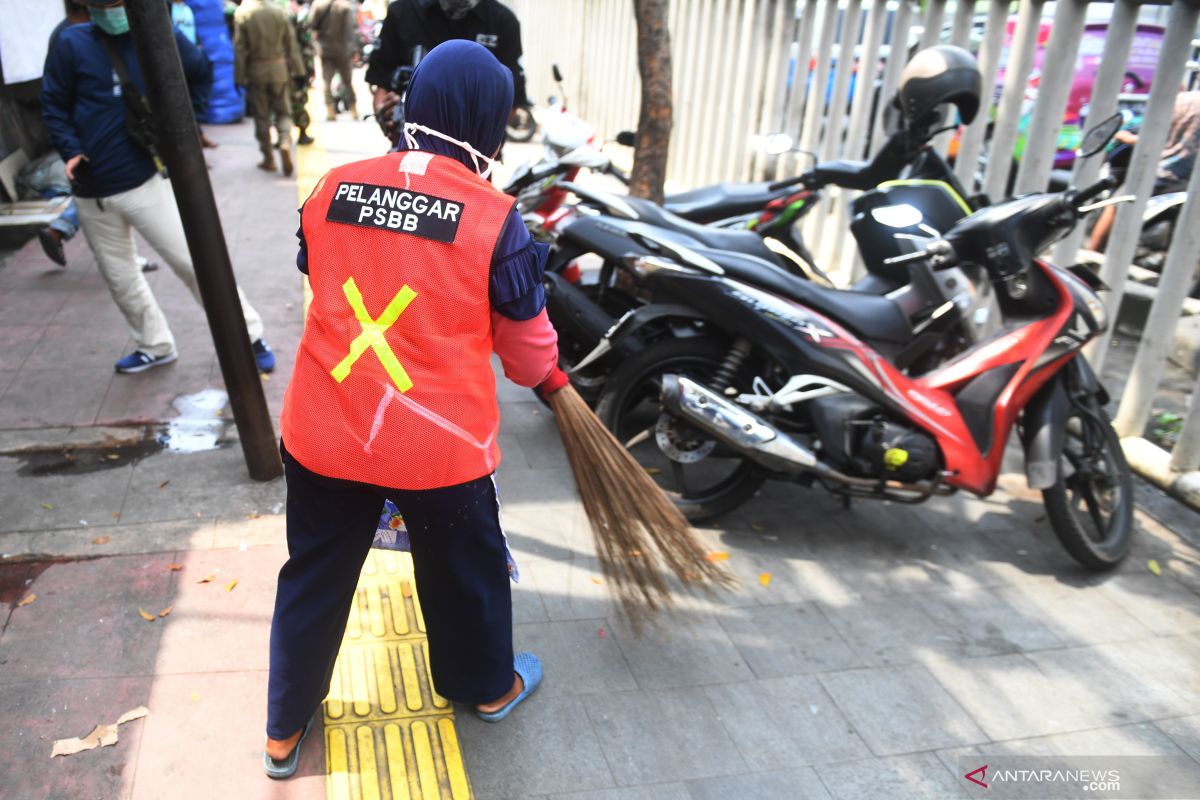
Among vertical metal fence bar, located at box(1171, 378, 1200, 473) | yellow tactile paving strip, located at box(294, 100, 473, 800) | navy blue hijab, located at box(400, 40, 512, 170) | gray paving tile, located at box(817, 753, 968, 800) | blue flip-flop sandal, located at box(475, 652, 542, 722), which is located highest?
navy blue hijab, located at box(400, 40, 512, 170)

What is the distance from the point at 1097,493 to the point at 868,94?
3373mm

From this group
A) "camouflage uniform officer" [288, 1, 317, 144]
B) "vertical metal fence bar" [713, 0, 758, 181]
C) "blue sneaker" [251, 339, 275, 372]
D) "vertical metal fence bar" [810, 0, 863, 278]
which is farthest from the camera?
"camouflage uniform officer" [288, 1, 317, 144]

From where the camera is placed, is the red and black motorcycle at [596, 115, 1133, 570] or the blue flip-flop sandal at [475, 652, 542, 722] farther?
the red and black motorcycle at [596, 115, 1133, 570]

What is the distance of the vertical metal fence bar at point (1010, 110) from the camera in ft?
16.4

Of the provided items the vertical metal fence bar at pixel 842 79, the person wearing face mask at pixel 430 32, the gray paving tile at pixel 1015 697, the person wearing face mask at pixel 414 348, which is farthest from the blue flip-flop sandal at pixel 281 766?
the vertical metal fence bar at pixel 842 79

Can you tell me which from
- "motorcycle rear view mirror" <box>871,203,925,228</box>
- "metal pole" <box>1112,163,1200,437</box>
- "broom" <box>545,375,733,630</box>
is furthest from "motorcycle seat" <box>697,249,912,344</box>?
"metal pole" <box>1112,163,1200,437</box>

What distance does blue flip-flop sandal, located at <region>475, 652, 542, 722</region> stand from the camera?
8.94 feet

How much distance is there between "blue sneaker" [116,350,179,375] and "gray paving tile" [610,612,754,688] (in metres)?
2.93

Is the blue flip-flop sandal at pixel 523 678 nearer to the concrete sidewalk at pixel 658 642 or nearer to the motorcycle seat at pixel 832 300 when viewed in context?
the concrete sidewalk at pixel 658 642

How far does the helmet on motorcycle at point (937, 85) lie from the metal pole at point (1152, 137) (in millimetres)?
759

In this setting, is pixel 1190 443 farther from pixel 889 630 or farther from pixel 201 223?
pixel 201 223

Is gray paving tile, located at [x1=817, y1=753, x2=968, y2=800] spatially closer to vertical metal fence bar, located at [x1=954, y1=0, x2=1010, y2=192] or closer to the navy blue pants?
the navy blue pants

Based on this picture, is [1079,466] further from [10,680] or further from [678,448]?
[10,680]

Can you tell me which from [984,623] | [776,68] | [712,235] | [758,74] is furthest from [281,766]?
[758,74]
